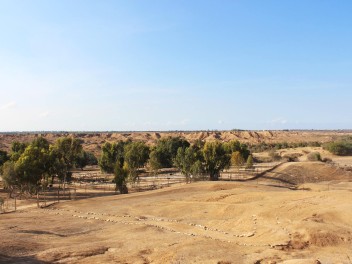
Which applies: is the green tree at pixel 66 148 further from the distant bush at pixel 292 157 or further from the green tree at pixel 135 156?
the distant bush at pixel 292 157

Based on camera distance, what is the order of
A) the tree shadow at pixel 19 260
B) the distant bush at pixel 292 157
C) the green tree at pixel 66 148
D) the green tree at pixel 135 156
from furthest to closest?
the distant bush at pixel 292 157 < the green tree at pixel 135 156 < the green tree at pixel 66 148 < the tree shadow at pixel 19 260

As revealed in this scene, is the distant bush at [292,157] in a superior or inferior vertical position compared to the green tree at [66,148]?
inferior

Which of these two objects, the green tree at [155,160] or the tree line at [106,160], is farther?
the green tree at [155,160]

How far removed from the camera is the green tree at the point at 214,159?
67.7 meters

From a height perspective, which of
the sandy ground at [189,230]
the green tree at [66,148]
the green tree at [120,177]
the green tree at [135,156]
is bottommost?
the sandy ground at [189,230]

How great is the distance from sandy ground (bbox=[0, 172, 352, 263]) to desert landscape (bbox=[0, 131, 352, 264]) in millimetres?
62

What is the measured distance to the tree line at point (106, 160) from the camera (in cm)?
4822

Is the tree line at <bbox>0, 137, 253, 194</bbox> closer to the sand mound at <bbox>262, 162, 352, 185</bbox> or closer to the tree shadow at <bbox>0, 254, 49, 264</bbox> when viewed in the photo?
the sand mound at <bbox>262, 162, 352, 185</bbox>

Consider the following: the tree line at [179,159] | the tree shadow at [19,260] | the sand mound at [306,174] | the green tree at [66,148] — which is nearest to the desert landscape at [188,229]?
the tree shadow at [19,260]

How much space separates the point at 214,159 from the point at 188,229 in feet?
119

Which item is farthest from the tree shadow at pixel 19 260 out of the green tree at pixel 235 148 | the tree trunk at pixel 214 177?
the green tree at pixel 235 148

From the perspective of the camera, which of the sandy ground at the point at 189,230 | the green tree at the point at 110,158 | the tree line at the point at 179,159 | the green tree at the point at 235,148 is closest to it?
the sandy ground at the point at 189,230

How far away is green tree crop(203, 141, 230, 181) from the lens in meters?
67.7

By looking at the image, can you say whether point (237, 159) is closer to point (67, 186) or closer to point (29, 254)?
point (67, 186)
